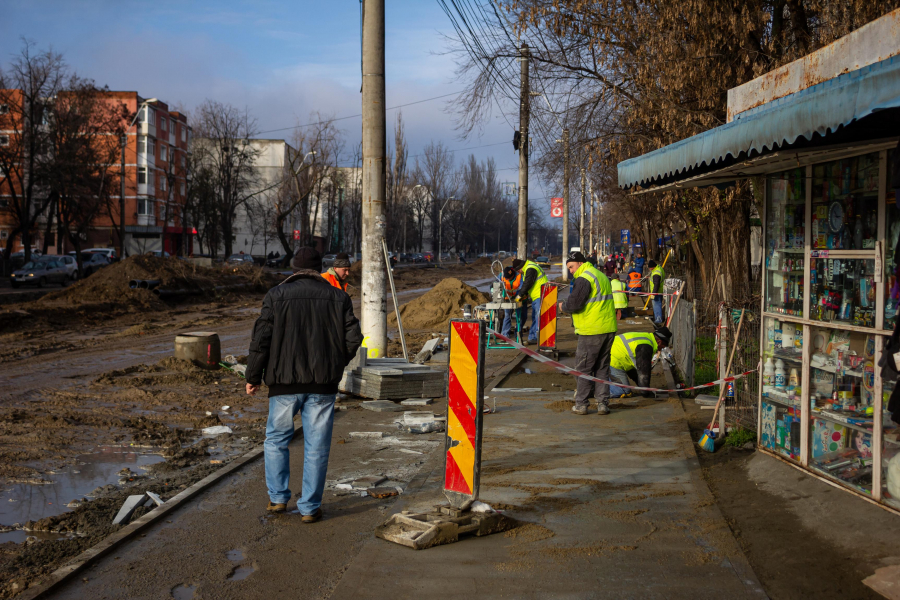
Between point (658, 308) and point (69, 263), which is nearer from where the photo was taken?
point (658, 308)

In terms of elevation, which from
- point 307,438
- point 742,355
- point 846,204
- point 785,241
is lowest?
point 307,438

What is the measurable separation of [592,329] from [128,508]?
5.61 metres

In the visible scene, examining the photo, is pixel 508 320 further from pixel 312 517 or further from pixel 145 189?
pixel 145 189

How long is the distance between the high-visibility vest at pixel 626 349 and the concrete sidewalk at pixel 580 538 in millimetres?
2794

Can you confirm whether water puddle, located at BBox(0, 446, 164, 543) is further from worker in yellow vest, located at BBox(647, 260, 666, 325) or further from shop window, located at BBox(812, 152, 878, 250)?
worker in yellow vest, located at BBox(647, 260, 666, 325)

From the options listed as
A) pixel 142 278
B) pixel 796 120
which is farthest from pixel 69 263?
pixel 796 120

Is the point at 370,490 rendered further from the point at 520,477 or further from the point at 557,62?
the point at 557,62

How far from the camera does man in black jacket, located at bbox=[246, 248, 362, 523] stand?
5.46 meters

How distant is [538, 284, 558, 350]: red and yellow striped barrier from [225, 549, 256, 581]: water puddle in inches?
398

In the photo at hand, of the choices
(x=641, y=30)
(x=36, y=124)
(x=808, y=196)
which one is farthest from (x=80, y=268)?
(x=808, y=196)

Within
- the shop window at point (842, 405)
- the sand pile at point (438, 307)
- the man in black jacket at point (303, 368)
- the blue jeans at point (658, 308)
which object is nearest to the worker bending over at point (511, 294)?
the sand pile at point (438, 307)

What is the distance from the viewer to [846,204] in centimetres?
574

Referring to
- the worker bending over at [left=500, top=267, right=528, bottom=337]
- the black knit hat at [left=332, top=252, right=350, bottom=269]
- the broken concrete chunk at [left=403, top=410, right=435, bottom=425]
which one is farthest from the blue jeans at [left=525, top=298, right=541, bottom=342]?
the black knit hat at [left=332, top=252, right=350, bottom=269]

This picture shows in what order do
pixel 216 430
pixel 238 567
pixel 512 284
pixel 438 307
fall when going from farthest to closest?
pixel 438 307 < pixel 512 284 < pixel 216 430 < pixel 238 567
